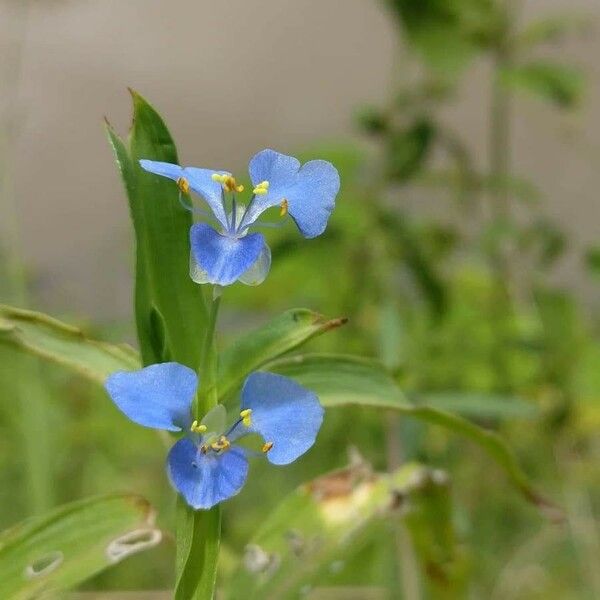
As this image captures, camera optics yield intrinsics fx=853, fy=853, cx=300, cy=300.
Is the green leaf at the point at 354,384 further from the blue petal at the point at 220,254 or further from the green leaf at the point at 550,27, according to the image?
the green leaf at the point at 550,27

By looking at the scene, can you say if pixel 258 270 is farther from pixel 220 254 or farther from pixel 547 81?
pixel 547 81

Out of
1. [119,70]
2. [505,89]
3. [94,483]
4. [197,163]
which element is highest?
[505,89]

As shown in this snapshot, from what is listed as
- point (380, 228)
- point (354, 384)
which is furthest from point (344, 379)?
point (380, 228)

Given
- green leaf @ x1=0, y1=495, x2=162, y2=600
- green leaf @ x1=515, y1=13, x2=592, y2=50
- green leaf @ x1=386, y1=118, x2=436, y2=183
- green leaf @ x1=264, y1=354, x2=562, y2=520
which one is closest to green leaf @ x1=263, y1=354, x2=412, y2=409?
green leaf @ x1=264, y1=354, x2=562, y2=520

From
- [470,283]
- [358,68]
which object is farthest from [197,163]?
[470,283]

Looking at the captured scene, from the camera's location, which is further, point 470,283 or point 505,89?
point 470,283

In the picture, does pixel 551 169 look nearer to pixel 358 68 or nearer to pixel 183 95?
pixel 358 68
